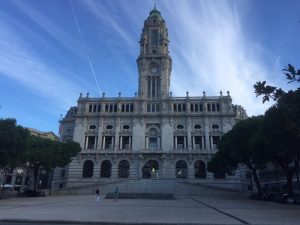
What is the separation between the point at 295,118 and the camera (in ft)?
70.6

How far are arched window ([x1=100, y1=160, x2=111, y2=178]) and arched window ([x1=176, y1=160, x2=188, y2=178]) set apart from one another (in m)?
15.9

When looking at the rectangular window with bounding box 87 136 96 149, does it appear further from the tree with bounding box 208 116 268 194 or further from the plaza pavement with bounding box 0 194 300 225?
the plaza pavement with bounding box 0 194 300 225

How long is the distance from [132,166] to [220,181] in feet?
65.8

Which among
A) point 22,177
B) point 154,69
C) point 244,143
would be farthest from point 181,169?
point 22,177

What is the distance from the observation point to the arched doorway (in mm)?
67750

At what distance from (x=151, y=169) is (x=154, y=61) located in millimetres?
28991

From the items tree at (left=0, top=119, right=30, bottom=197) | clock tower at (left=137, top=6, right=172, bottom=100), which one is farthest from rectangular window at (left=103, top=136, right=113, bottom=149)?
tree at (left=0, top=119, right=30, bottom=197)

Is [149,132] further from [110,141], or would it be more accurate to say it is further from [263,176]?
[263,176]

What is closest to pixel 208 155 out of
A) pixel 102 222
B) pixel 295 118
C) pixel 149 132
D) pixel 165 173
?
pixel 165 173

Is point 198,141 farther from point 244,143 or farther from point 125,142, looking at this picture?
point 244,143

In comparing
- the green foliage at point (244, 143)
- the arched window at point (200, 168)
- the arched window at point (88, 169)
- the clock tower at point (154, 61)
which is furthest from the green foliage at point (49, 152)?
the arched window at point (200, 168)

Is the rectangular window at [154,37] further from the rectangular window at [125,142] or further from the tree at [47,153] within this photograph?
the tree at [47,153]

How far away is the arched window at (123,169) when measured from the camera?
68.1m

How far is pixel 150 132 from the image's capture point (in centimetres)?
7219
